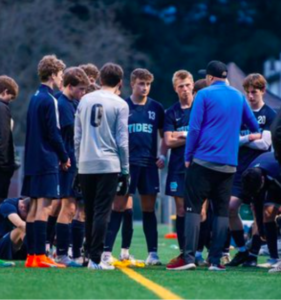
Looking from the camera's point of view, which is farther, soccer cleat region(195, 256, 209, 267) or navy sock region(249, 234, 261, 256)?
navy sock region(249, 234, 261, 256)

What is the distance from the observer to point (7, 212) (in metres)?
15.1

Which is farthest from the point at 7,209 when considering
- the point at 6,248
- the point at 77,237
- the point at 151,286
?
the point at 151,286

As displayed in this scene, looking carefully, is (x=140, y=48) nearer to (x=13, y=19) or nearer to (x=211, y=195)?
(x=13, y=19)

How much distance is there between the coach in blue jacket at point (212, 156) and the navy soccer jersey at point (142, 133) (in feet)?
5.50

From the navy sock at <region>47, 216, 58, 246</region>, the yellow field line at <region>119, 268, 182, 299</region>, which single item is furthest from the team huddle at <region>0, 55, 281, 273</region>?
the yellow field line at <region>119, 268, 182, 299</region>

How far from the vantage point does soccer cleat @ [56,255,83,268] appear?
13.6 m

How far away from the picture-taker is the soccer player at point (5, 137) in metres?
13.9

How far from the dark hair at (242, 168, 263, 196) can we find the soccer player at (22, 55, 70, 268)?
72.7 inches

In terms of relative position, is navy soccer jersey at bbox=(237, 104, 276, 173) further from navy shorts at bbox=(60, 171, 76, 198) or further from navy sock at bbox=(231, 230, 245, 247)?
navy shorts at bbox=(60, 171, 76, 198)

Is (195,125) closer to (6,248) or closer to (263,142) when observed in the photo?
(263,142)

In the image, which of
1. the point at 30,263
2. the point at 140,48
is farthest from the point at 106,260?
the point at 140,48

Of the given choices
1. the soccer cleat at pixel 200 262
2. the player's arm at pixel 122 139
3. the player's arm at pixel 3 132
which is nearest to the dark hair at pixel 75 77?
the player's arm at pixel 3 132

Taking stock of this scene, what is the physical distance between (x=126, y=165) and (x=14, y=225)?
2.87 meters

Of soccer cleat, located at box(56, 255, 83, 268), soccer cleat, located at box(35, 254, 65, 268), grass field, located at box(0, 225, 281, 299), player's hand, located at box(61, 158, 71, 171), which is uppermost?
player's hand, located at box(61, 158, 71, 171)
